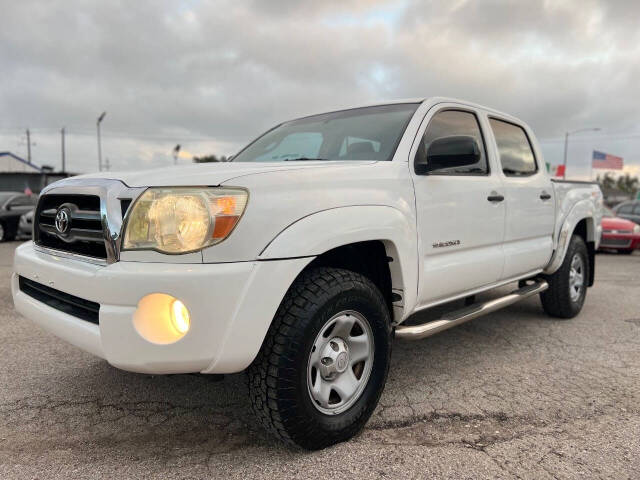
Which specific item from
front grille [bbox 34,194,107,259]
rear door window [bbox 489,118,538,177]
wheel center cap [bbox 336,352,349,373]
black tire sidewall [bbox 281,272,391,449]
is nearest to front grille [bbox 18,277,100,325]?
front grille [bbox 34,194,107,259]

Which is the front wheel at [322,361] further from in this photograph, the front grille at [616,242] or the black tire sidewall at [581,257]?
the front grille at [616,242]

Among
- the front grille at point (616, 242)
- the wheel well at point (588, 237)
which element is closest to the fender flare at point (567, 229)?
the wheel well at point (588, 237)

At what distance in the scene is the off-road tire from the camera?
4730 millimetres

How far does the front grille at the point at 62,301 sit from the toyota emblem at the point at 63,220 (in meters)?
0.30

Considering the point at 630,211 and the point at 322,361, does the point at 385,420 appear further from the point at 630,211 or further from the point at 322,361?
the point at 630,211

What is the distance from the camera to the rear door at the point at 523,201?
3695mm

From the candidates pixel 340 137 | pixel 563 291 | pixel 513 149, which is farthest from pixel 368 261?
pixel 563 291

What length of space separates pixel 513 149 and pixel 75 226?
3.37 meters

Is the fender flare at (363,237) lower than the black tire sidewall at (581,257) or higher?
higher

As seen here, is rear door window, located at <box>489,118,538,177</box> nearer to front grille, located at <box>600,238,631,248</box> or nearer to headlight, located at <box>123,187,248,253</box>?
headlight, located at <box>123,187,248,253</box>

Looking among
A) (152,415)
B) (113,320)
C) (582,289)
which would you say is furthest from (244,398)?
(582,289)

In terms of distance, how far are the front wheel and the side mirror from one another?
0.86 m

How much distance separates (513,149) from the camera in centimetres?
411

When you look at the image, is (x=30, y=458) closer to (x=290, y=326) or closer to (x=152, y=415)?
(x=152, y=415)
